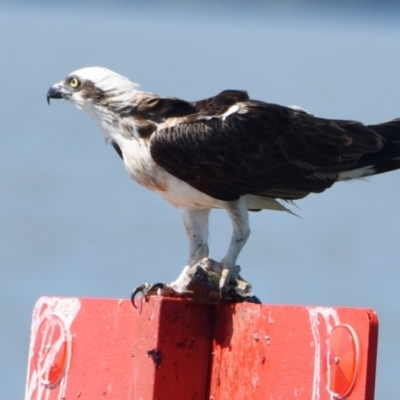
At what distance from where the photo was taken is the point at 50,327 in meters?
5.42

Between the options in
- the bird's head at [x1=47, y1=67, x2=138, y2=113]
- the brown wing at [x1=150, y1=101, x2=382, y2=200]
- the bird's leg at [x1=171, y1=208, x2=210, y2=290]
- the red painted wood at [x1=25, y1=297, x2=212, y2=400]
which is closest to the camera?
the red painted wood at [x1=25, y1=297, x2=212, y2=400]

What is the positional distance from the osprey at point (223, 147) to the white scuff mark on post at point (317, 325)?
83.4 inches

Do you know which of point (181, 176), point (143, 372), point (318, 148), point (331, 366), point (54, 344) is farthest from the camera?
point (318, 148)

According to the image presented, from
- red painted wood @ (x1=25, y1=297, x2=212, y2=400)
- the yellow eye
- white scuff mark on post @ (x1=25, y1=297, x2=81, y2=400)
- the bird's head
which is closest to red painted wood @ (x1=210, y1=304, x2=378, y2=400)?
red painted wood @ (x1=25, y1=297, x2=212, y2=400)

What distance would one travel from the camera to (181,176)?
6.27 meters

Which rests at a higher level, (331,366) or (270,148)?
(270,148)

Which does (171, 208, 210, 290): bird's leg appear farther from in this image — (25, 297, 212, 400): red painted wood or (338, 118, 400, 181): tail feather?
(25, 297, 212, 400): red painted wood

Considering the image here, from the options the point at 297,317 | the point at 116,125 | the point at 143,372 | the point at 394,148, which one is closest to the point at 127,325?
the point at 143,372

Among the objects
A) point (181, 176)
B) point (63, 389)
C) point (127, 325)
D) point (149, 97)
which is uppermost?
point (149, 97)

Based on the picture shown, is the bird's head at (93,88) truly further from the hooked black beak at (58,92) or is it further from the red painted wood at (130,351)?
the red painted wood at (130,351)

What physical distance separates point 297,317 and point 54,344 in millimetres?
1775

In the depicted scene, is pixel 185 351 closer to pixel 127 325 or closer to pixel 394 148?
pixel 127 325

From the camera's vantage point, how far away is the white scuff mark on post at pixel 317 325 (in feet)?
12.4

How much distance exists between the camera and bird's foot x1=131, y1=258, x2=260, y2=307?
16.2ft
